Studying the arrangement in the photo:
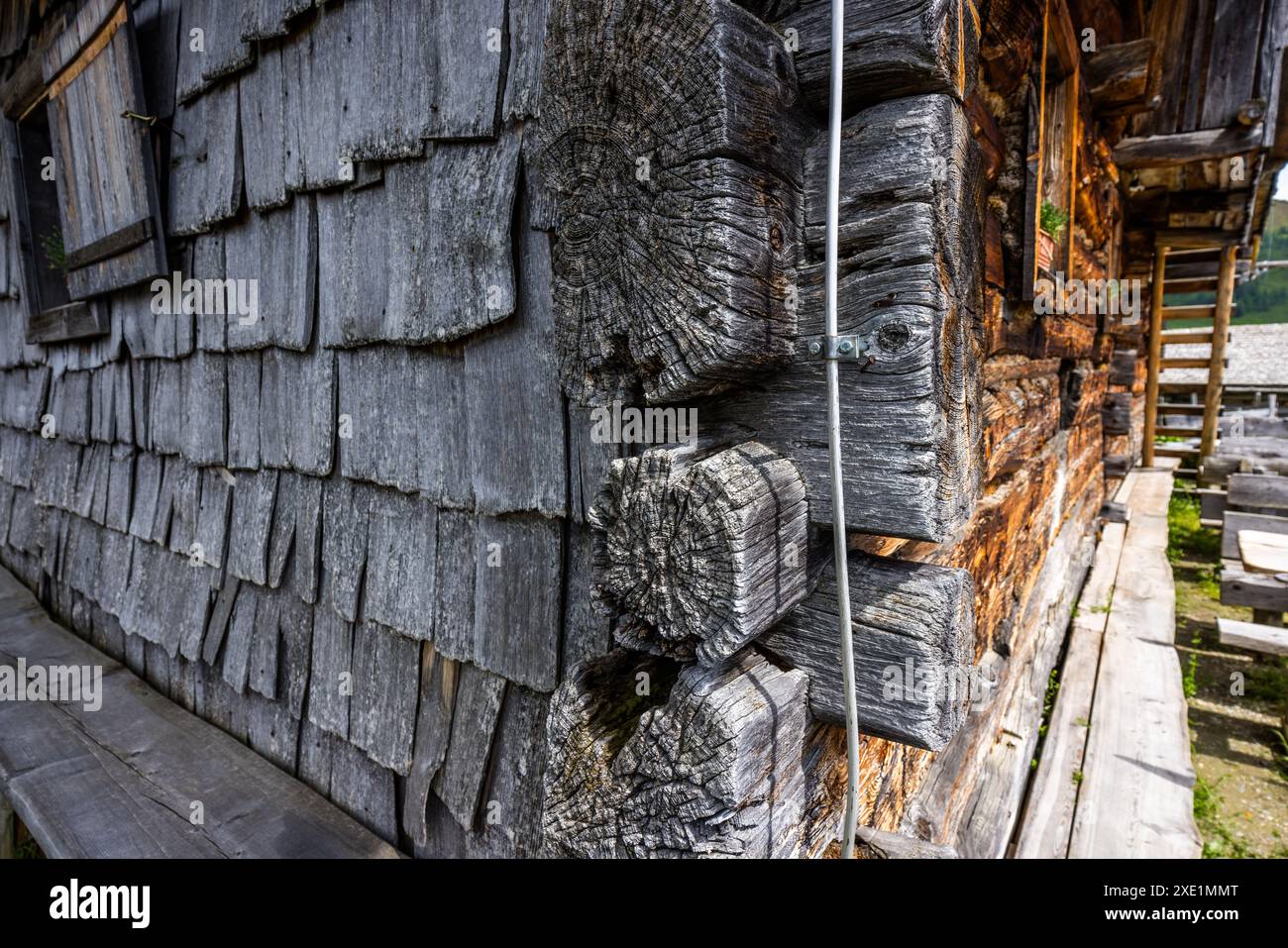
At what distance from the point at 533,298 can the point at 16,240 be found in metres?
3.50

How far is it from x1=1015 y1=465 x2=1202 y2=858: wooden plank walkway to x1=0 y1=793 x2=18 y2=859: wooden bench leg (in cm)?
390

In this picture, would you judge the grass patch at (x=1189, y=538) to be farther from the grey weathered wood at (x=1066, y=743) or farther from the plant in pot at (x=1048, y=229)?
the plant in pot at (x=1048, y=229)

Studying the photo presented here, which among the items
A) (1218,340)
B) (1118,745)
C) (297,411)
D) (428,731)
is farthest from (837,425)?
(1218,340)

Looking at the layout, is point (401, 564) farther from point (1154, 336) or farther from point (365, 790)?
point (1154, 336)

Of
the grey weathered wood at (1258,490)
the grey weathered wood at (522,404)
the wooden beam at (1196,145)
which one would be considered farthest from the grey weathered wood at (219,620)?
the grey weathered wood at (1258,490)

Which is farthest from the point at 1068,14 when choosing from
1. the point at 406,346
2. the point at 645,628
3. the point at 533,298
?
the point at 645,628

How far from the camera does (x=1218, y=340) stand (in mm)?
8109

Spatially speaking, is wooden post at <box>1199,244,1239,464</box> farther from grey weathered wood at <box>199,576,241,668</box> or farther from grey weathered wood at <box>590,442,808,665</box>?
grey weathered wood at <box>199,576,241,668</box>

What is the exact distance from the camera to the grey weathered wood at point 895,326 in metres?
0.92

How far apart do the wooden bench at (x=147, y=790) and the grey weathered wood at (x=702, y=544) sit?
1.40 meters

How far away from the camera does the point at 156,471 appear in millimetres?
2727

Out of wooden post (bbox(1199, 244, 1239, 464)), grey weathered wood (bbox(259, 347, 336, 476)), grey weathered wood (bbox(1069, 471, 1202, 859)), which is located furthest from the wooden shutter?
wooden post (bbox(1199, 244, 1239, 464))

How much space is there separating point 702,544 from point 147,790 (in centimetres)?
226

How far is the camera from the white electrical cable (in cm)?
89
